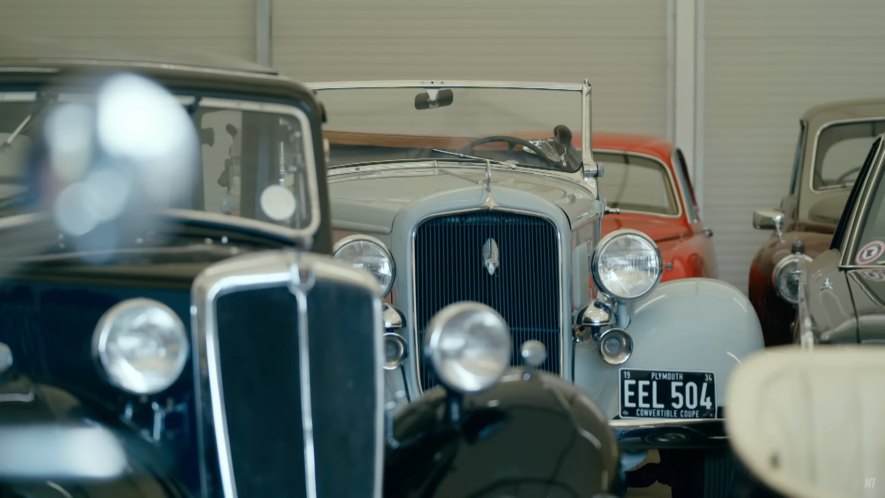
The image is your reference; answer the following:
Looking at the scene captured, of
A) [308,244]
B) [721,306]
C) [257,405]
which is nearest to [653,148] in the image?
[721,306]

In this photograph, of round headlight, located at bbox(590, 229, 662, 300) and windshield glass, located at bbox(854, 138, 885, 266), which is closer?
windshield glass, located at bbox(854, 138, 885, 266)

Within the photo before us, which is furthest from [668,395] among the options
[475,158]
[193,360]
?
[193,360]

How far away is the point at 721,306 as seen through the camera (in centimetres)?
492

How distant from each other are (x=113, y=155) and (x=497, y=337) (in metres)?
1.21

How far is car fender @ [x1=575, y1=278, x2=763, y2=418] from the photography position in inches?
187

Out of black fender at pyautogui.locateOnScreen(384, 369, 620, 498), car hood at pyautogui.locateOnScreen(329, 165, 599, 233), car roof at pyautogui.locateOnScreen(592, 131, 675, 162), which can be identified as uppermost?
car roof at pyautogui.locateOnScreen(592, 131, 675, 162)

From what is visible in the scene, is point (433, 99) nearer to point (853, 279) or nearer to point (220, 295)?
point (853, 279)

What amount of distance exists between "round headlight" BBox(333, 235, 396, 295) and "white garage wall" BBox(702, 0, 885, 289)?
7.06 m

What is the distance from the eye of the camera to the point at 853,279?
13.9 ft

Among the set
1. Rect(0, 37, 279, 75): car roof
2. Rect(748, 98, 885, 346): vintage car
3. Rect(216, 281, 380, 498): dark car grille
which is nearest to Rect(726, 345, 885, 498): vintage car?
→ Rect(216, 281, 380, 498): dark car grille

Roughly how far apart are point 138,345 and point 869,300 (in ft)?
7.99

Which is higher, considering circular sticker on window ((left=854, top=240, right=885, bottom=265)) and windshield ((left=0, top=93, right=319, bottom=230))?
windshield ((left=0, top=93, right=319, bottom=230))

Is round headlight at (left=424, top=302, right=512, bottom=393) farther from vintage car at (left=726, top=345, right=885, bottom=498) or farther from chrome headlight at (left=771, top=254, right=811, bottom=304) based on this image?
chrome headlight at (left=771, top=254, right=811, bottom=304)

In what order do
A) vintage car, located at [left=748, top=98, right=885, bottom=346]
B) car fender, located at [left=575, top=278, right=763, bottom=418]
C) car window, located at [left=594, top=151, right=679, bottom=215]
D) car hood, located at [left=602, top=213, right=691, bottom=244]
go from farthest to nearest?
1. car window, located at [left=594, top=151, right=679, bottom=215]
2. car hood, located at [left=602, top=213, right=691, bottom=244]
3. vintage car, located at [left=748, top=98, right=885, bottom=346]
4. car fender, located at [left=575, top=278, right=763, bottom=418]
